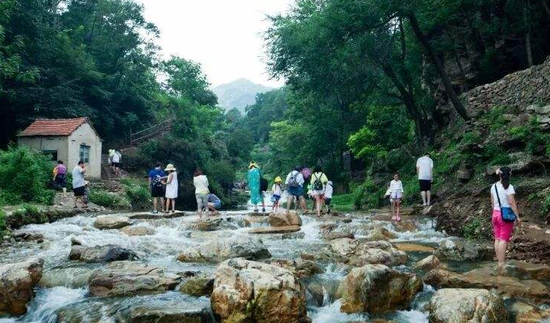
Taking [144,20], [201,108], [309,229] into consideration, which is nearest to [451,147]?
[309,229]

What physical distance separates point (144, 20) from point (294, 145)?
1875 centimetres

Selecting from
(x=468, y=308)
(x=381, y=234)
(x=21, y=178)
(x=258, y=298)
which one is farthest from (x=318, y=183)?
(x=21, y=178)

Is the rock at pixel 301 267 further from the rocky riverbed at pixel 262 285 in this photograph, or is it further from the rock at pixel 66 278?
the rock at pixel 66 278

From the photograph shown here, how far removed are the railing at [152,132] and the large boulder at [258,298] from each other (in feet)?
111

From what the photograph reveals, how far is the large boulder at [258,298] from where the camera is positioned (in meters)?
6.00

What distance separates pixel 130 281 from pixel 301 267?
311 cm

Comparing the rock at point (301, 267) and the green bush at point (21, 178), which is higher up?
the green bush at point (21, 178)


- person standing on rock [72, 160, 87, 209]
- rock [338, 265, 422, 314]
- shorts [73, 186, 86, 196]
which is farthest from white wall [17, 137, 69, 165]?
rock [338, 265, 422, 314]

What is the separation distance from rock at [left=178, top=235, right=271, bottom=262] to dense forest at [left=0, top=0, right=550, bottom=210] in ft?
39.0

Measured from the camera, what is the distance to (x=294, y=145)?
4338cm

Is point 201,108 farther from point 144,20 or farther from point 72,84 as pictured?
point 72,84

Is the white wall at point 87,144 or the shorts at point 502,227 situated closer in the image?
the shorts at point 502,227

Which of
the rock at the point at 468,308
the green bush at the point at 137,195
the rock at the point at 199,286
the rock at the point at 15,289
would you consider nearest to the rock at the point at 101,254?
the rock at the point at 15,289

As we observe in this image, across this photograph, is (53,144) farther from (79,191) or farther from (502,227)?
(502,227)
